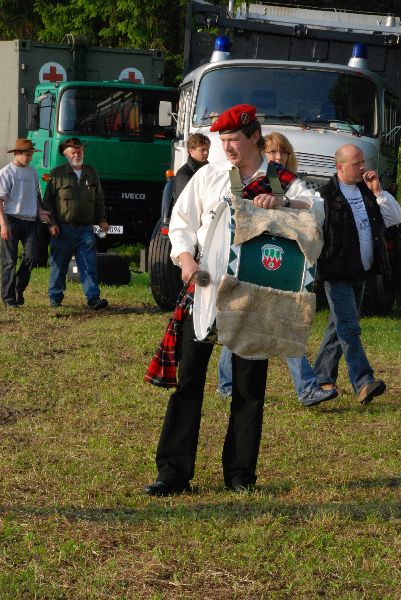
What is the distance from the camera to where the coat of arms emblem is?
580 centimetres

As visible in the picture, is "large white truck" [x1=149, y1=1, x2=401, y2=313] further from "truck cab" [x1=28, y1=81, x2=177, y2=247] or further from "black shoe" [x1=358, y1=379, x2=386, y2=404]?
"black shoe" [x1=358, y1=379, x2=386, y2=404]

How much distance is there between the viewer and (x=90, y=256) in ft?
45.8

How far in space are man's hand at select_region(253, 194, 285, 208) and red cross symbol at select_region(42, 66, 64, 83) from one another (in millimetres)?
16093

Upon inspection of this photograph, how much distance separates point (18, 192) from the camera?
546 inches

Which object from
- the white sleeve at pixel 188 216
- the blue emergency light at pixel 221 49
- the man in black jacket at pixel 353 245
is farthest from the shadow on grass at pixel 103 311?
the white sleeve at pixel 188 216

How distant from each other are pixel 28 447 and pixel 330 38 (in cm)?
869

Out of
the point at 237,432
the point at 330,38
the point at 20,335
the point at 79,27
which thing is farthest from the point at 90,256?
the point at 79,27

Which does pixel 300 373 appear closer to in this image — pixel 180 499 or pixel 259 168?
pixel 180 499

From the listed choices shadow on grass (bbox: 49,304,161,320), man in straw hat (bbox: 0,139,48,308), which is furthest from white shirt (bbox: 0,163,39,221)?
shadow on grass (bbox: 49,304,161,320)

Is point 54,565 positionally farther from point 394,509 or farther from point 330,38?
point 330,38

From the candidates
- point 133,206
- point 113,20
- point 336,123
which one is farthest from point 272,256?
point 113,20

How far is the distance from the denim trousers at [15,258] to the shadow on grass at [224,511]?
7816mm

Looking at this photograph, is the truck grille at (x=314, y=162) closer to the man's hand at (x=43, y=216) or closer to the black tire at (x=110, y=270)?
the man's hand at (x=43, y=216)

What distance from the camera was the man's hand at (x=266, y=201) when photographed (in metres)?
5.82
